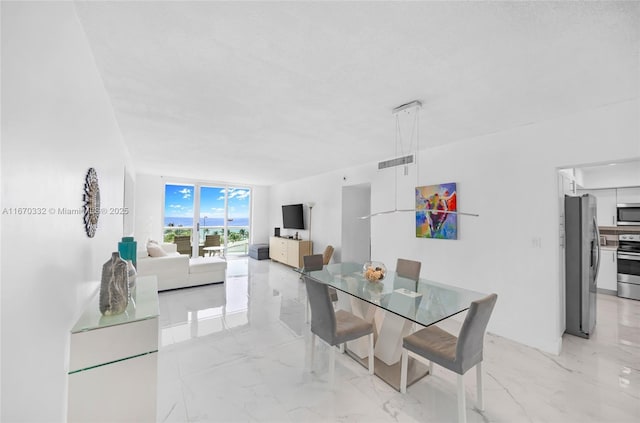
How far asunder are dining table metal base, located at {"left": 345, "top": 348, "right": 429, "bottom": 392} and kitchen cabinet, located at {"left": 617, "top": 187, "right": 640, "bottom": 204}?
218 inches

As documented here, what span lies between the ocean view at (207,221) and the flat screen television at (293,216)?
175cm

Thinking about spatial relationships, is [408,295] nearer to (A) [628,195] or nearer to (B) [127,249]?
(B) [127,249]

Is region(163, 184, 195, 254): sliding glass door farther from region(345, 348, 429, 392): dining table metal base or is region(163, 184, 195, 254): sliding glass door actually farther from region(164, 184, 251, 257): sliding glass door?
region(345, 348, 429, 392): dining table metal base

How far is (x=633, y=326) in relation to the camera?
3418mm

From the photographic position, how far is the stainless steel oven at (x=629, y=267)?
446 cm

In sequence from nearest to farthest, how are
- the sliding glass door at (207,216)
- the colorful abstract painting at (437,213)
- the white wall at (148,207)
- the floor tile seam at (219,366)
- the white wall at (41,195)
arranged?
1. the white wall at (41,195)
2. the floor tile seam at (219,366)
3. the colorful abstract painting at (437,213)
4. the white wall at (148,207)
5. the sliding glass door at (207,216)

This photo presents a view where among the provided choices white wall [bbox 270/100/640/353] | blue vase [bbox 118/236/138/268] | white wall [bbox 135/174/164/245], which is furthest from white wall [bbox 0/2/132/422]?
white wall [bbox 135/174/164/245]

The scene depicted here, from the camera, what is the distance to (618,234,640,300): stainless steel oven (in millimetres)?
4457

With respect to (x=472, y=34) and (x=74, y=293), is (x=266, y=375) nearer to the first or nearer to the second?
(x=74, y=293)

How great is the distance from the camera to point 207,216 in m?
8.06

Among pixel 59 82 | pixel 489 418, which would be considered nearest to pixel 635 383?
pixel 489 418

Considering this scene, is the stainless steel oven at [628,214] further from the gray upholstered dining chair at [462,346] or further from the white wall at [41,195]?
the white wall at [41,195]

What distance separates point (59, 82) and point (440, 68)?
2.24 metres

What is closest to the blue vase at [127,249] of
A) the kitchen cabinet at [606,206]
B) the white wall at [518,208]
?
the white wall at [518,208]
